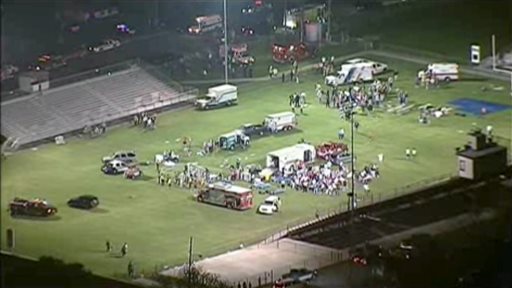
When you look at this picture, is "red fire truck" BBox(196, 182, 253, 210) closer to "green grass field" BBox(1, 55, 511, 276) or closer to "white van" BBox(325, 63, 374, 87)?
"green grass field" BBox(1, 55, 511, 276)

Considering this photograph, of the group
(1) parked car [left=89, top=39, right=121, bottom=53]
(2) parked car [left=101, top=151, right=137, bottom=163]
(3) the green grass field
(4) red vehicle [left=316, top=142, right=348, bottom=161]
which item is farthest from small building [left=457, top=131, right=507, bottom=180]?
(1) parked car [left=89, top=39, right=121, bottom=53]

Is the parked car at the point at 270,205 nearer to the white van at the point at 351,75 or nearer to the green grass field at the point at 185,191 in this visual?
the green grass field at the point at 185,191

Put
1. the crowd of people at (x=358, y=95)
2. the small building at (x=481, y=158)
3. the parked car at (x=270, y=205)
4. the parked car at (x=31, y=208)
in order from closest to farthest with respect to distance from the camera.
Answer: the parked car at (x=31, y=208), the parked car at (x=270, y=205), the small building at (x=481, y=158), the crowd of people at (x=358, y=95)

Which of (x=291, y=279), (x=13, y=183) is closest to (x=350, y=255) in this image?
(x=291, y=279)

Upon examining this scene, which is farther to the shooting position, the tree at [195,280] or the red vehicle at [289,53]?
the red vehicle at [289,53]

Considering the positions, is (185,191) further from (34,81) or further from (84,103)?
(34,81)

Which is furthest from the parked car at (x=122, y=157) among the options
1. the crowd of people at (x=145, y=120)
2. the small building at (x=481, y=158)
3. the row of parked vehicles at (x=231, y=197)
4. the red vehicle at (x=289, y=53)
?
the small building at (x=481, y=158)
